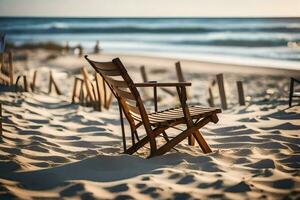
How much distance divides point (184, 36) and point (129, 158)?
26446mm

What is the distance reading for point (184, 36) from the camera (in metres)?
29.6

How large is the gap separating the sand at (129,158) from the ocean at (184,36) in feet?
30.8

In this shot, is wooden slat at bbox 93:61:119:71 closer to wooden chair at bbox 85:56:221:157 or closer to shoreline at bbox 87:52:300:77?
wooden chair at bbox 85:56:221:157

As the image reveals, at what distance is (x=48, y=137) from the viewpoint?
4.99 m

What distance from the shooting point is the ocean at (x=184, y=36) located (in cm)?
1833

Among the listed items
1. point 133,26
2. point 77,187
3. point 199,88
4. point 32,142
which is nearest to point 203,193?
point 77,187

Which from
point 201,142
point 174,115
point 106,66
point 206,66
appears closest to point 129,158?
point 174,115

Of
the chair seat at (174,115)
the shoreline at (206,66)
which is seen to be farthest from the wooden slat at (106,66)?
the shoreline at (206,66)

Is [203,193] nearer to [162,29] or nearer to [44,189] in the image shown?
[44,189]

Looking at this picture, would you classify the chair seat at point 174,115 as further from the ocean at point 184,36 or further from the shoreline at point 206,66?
the ocean at point 184,36

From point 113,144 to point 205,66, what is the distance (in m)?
10.6

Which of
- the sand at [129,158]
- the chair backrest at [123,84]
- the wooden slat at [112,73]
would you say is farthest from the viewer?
the wooden slat at [112,73]

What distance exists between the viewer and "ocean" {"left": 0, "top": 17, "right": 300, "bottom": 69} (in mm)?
18328

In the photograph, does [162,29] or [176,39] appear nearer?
[176,39]
